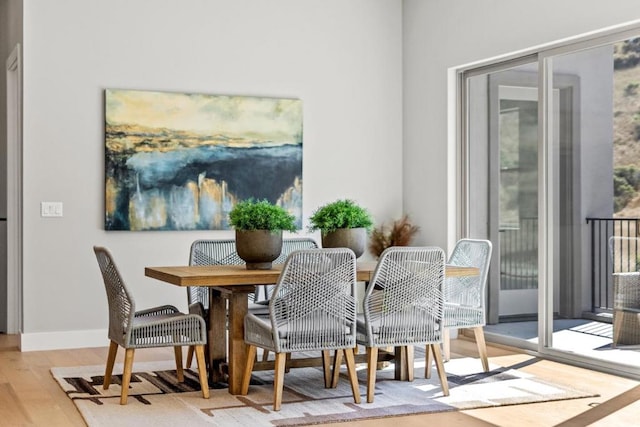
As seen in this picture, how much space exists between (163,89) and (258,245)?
2583mm

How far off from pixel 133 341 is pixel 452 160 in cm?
362

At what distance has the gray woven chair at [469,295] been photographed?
5418mm

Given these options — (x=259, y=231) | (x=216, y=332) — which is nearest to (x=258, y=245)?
(x=259, y=231)

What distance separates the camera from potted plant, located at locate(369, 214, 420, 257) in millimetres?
7613

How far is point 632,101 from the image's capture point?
5438mm

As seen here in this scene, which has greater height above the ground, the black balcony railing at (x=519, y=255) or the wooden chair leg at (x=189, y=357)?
the black balcony railing at (x=519, y=255)

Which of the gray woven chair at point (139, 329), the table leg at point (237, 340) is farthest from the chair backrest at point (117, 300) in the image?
the table leg at point (237, 340)

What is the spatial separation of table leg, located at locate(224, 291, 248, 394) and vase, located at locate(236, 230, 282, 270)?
0.27m

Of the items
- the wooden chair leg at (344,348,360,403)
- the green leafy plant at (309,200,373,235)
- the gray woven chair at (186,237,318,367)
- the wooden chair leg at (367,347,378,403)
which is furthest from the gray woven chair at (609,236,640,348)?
the gray woven chair at (186,237,318,367)

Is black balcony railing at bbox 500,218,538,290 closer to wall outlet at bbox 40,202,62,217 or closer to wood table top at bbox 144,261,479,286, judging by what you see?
wood table top at bbox 144,261,479,286

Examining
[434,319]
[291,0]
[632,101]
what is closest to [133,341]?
[434,319]

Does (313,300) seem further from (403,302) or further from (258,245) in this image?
(258,245)

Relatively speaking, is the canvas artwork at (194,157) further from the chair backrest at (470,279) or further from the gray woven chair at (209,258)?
the chair backrest at (470,279)

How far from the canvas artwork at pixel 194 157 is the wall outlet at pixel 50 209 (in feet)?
1.20
